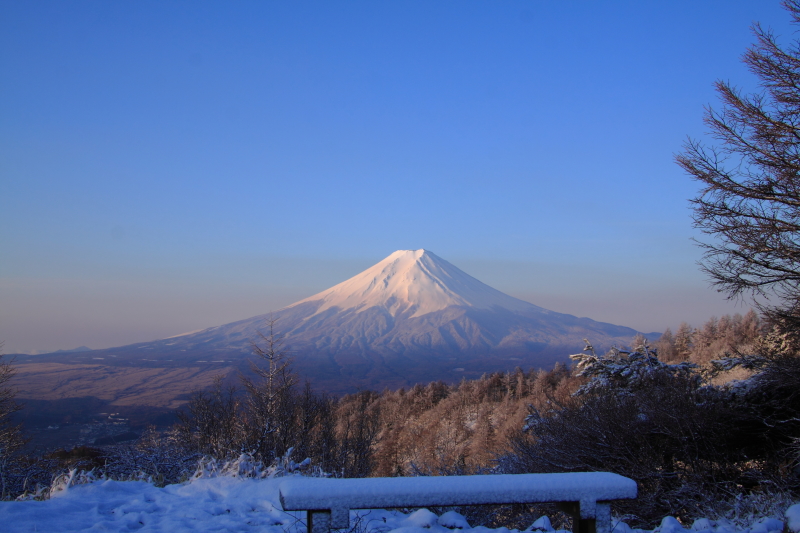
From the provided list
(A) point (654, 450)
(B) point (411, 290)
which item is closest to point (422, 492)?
(A) point (654, 450)

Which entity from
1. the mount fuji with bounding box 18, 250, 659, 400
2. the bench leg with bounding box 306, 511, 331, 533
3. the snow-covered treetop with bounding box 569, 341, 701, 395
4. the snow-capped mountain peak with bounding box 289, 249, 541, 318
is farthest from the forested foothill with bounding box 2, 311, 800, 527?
the snow-capped mountain peak with bounding box 289, 249, 541, 318

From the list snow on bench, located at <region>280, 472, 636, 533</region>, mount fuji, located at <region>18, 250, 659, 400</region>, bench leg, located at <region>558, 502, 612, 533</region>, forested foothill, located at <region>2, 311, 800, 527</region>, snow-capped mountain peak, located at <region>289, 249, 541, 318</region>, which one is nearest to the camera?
snow on bench, located at <region>280, 472, 636, 533</region>

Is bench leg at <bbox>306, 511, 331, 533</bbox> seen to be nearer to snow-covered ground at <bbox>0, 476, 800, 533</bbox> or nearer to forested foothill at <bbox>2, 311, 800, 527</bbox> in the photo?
snow-covered ground at <bbox>0, 476, 800, 533</bbox>

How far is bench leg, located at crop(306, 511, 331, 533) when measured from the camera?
2.28 meters

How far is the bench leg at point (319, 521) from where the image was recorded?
7.48 ft

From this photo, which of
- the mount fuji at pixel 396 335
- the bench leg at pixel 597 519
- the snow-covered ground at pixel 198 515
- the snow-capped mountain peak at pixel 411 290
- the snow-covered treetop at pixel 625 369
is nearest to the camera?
the bench leg at pixel 597 519

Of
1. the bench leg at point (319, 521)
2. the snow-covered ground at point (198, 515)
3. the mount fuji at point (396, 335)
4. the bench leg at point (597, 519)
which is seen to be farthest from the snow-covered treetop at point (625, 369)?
the mount fuji at point (396, 335)

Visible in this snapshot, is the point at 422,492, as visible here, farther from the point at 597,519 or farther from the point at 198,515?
the point at 198,515

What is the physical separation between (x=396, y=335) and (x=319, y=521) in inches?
6052

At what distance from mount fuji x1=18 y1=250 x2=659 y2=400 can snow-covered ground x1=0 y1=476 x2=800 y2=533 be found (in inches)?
3967

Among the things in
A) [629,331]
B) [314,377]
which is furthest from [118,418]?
[629,331]

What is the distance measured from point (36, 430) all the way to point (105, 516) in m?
90.3

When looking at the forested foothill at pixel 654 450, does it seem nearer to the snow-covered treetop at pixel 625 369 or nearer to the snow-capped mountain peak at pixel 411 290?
the snow-covered treetop at pixel 625 369

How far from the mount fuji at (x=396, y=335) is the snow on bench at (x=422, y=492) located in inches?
4065
